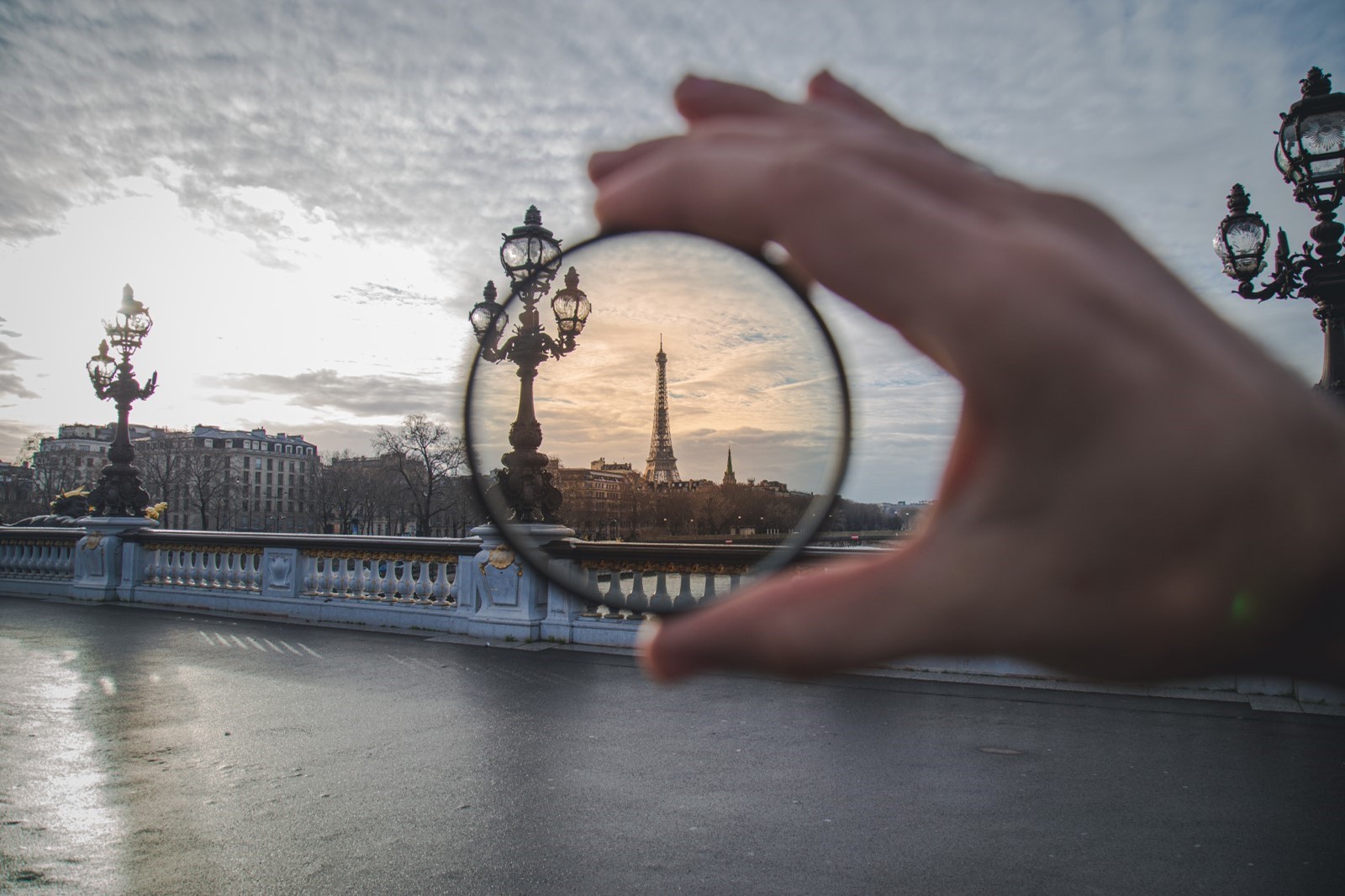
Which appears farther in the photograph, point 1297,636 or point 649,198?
point 649,198

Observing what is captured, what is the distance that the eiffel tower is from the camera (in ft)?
4.69

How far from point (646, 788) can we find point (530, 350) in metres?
4.72

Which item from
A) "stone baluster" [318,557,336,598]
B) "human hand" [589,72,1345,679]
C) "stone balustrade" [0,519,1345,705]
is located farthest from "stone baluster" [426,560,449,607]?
"human hand" [589,72,1345,679]

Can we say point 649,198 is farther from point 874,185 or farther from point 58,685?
point 58,685

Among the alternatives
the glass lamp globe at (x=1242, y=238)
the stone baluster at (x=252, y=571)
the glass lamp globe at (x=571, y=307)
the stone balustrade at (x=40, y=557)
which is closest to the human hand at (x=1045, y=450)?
the glass lamp globe at (x=571, y=307)

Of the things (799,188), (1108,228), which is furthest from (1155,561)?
(799,188)

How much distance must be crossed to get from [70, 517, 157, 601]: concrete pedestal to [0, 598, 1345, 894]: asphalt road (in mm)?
9071

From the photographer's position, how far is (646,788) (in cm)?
562

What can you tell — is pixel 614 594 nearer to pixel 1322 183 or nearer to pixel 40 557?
pixel 1322 183

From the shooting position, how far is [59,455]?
290 feet

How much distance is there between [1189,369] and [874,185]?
28 centimetres

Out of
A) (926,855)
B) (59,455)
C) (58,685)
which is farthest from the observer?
(59,455)

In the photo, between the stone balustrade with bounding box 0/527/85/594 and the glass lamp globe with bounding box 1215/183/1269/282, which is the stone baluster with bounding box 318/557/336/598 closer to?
the stone balustrade with bounding box 0/527/85/594

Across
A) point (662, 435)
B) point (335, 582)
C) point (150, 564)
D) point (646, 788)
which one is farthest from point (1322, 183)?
point (150, 564)
